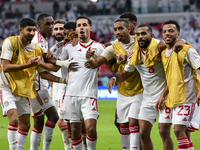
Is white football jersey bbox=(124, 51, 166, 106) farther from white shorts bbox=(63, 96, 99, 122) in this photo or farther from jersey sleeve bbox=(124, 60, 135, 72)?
white shorts bbox=(63, 96, 99, 122)

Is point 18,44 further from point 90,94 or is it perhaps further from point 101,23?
point 101,23

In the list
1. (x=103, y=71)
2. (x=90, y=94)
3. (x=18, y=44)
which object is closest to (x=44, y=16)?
(x=18, y=44)

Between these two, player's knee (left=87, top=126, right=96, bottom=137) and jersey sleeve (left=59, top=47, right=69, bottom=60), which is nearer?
player's knee (left=87, top=126, right=96, bottom=137)

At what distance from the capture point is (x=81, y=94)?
15.4 feet

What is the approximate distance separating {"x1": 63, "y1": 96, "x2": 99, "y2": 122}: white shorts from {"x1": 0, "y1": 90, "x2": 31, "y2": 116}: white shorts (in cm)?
69

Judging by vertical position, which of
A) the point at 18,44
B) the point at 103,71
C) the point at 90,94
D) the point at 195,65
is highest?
the point at 18,44

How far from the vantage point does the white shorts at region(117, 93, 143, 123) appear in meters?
4.70

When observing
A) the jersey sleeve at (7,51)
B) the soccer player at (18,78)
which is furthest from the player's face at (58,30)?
the jersey sleeve at (7,51)

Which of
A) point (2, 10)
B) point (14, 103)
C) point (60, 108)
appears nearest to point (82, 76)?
point (60, 108)

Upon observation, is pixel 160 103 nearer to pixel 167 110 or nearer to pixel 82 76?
pixel 167 110

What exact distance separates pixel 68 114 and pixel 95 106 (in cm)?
44

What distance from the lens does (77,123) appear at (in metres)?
4.67

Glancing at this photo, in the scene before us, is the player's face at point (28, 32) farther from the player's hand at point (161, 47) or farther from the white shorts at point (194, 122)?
the white shorts at point (194, 122)

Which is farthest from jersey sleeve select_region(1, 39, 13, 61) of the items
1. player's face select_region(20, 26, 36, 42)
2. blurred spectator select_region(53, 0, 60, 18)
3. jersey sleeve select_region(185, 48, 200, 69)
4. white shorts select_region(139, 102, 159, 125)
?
blurred spectator select_region(53, 0, 60, 18)
